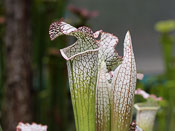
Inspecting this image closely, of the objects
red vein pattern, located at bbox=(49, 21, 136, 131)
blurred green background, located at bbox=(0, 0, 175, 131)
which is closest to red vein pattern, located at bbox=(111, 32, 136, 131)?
red vein pattern, located at bbox=(49, 21, 136, 131)

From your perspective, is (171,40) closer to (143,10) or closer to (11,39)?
(143,10)

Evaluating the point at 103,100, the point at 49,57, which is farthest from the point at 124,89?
the point at 49,57

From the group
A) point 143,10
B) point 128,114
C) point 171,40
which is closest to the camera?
point 128,114

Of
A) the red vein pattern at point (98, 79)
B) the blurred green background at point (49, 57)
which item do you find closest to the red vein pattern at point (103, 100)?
the red vein pattern at point (98, 79)

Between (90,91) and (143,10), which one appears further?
(143,10)

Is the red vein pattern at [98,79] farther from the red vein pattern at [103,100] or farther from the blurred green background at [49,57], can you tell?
the blurred green background at [49,57]

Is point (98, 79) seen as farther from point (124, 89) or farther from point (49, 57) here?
point (49, 57)

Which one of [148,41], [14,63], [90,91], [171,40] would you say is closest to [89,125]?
[90,91]

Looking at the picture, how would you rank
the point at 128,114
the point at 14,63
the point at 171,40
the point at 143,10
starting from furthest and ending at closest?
the point at 143,10 < the point at 171,40 < the point at 14,63 < the point at 128,114

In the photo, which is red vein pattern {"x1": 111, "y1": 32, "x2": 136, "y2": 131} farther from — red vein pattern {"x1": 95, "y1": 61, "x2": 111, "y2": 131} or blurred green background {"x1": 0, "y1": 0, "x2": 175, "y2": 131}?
blurred green background {"x1": 0, "y1": 0, "x2": 175, "y2": 131}
